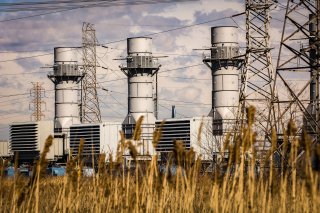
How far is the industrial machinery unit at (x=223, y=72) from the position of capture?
2680 inches

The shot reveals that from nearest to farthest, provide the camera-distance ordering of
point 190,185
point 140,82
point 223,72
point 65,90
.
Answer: point 190,185, point 223,72, point 140,82, point 65,90

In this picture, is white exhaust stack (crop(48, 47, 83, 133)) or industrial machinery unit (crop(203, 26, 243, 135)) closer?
industrial machinery unit (crop(203, 26, 243, 135))

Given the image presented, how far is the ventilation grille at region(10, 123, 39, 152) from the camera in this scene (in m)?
86.0

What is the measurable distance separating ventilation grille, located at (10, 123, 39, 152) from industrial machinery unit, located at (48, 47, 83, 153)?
391cm

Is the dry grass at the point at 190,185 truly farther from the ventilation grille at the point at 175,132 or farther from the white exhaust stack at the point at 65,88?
the white exhaust stack at the point at 65,88

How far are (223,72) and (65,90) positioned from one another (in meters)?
23.6

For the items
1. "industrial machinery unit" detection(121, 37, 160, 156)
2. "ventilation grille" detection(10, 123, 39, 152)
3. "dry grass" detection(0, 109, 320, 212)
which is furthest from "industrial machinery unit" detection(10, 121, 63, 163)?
"dry grass" detection(0, 109, 320, 212)

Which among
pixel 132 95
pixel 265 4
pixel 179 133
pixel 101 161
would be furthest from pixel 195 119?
pixel 101 161

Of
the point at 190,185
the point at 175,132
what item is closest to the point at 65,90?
the point at 175,132

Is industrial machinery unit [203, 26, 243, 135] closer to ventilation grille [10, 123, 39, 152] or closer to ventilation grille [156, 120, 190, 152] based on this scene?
ventilation grille [156, 120, 190, 152]

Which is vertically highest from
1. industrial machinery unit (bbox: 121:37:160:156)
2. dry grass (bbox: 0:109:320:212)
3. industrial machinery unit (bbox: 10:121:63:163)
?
industrial machinery unit (bbox: 121:37:160:156)

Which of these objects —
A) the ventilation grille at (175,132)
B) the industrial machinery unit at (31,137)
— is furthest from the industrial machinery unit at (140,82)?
the industrial machinery unit at (31,137)

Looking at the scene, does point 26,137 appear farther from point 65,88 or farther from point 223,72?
point 223,72

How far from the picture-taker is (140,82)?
74312 mm
